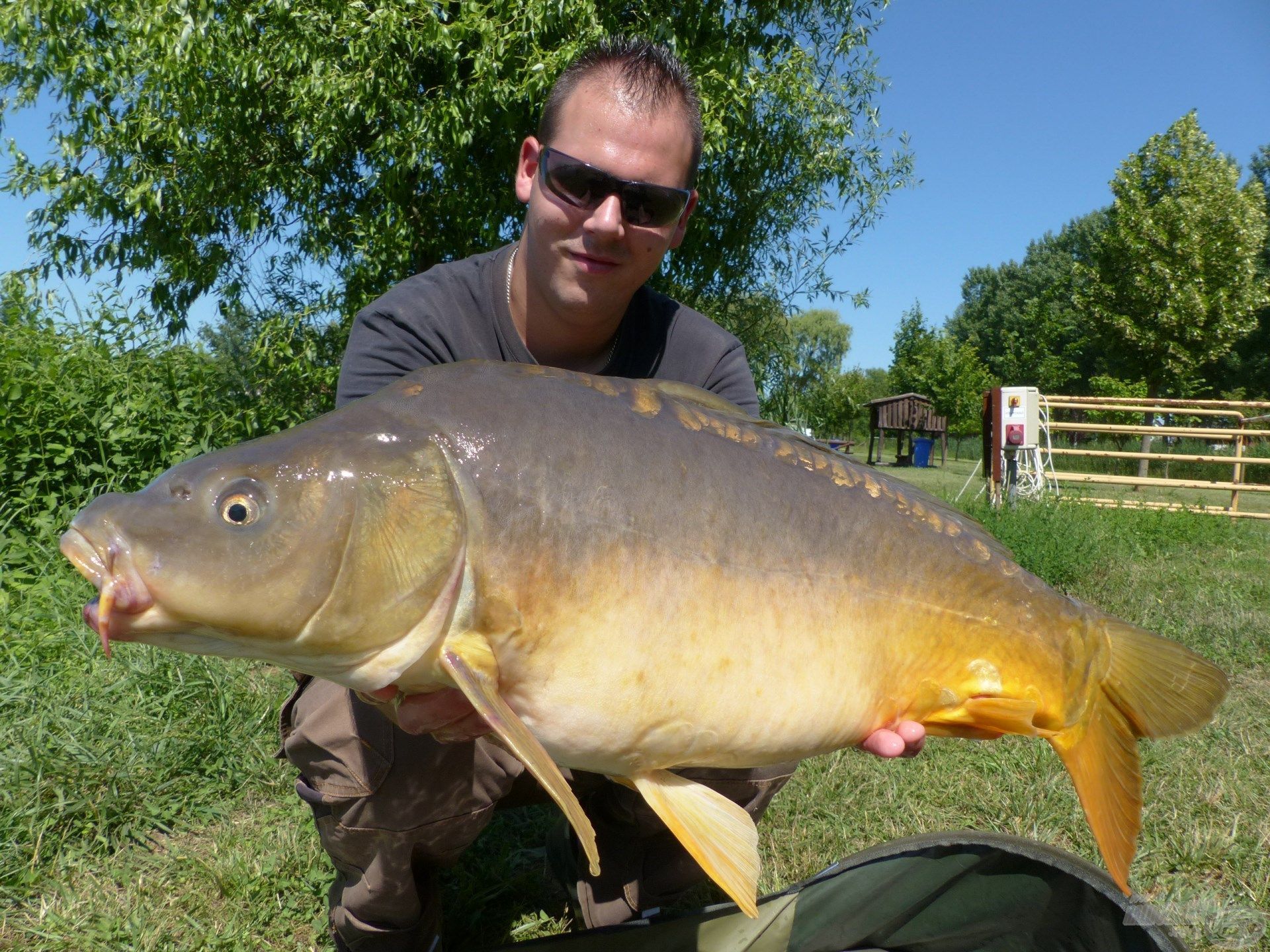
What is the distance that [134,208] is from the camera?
5520mm

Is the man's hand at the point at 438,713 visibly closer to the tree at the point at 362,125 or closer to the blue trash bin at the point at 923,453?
the tree at the point at 362,125

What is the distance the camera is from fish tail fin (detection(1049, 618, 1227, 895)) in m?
1.48

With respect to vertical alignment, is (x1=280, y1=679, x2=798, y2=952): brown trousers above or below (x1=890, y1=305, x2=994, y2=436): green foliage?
below

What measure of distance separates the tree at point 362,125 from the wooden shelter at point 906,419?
74.8 feet

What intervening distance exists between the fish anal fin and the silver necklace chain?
44.5 inches

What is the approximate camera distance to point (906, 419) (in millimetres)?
30141

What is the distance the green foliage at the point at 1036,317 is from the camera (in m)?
33.3

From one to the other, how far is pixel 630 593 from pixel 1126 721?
89 cm

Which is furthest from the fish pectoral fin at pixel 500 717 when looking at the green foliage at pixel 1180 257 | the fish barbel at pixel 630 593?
the green foliage at pixel 1180 257

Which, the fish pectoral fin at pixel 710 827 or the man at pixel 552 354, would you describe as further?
the man at pixel 552 354

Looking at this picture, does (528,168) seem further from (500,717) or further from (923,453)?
(923,453)

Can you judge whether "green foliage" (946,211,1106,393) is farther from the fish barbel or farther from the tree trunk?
the fish barbel

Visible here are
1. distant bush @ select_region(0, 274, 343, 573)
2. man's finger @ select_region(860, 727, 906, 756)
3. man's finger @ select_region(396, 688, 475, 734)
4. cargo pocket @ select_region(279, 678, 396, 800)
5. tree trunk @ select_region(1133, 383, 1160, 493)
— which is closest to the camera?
man's finger @ select_region(396, 688, 475, 734)

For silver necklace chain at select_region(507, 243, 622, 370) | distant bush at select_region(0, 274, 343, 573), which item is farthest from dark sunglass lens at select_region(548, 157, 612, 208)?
distant bush at select_region(0, 274, 343, 573)
